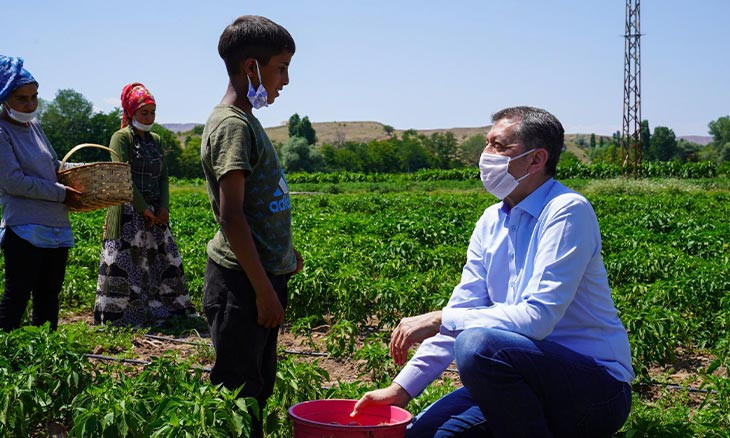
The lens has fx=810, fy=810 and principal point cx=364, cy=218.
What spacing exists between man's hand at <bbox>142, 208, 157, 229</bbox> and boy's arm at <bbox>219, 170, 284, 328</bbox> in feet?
10.6

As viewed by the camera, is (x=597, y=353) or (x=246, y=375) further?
(x=246, y=375)

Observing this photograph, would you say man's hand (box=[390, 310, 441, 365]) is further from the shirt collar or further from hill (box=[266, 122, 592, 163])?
hill (box=[266, 122, 592, 163])

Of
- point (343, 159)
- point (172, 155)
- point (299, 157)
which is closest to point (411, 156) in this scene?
point (343, 159)

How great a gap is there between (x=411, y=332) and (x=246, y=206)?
0.80 meters

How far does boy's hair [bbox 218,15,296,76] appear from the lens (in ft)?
10.0

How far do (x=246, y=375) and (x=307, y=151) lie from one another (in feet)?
225

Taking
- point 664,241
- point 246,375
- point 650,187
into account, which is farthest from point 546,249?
point 650,187

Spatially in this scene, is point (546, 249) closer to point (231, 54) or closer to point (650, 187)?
point (231, 54)

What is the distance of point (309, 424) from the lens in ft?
8.87

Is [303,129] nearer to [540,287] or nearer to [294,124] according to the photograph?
[294,124]

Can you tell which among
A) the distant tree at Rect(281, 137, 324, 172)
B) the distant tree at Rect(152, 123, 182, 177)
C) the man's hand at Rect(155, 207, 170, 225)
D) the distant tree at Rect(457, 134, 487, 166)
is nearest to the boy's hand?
the man's hand at Rect(155, 207, 170, 225)

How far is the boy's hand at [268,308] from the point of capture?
305 centimetres

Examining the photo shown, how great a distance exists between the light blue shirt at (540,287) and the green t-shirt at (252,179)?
718 mm

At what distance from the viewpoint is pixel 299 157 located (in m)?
69.8
